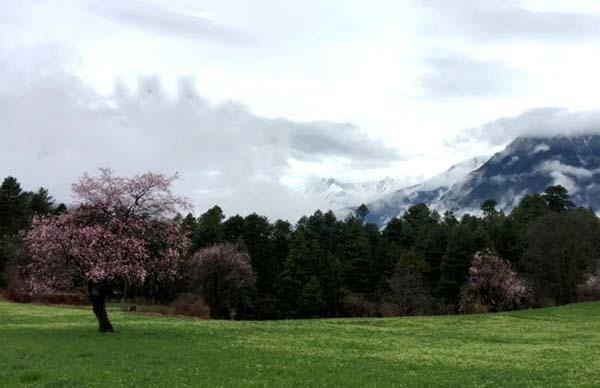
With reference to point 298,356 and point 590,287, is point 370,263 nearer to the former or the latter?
point 590,287

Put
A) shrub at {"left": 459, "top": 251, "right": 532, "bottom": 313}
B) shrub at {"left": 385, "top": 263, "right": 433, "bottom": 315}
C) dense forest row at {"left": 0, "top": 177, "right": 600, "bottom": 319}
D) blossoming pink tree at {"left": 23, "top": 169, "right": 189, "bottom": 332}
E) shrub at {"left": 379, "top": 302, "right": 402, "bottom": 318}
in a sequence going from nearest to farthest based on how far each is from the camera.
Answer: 1. blossoming pink tree at {"left": 23, "top": 169, "right": 189, "bottom": 332}
2. shrub at {"left": 459, "top": 251, "right": 532, "bottom": 313}
3. dense forest row at {"left": 0, "top": 177, "right": 600, "bottom": 319}
4. shrub at {"left": 379, "top": 302, "right": 402, "bottom": 318}
5. shrub at {"left": 385, "top": 263, "right": 433, "bottom": 315}

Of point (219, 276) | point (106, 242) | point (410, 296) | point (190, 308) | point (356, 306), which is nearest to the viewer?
point (106, 242)

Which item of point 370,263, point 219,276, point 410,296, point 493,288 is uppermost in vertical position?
point 370,263

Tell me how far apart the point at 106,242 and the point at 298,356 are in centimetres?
1865

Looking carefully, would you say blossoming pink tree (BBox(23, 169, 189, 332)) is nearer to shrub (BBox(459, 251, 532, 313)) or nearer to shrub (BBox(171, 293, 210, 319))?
shrub (BBox(171, 293, 210, 319))

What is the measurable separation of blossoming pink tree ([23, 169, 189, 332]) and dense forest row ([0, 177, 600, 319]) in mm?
51404

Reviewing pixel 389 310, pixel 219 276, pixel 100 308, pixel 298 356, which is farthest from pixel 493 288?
pixel 298 356

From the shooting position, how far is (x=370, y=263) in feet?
484

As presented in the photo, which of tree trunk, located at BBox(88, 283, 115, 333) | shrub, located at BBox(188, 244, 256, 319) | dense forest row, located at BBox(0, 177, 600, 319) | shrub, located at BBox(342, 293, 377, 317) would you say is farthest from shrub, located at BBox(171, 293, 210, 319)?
tree trunk, located at BBox(88, 283, 115, 333)

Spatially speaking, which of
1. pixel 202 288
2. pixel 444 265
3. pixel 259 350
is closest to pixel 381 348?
pixel 259 350

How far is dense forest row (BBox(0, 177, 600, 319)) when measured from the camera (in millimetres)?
109188

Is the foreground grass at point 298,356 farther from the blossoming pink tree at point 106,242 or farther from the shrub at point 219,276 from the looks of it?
the shrub at point 219,276

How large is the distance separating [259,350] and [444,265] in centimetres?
10243

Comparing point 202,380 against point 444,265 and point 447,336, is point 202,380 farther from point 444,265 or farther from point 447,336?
point 444,265
